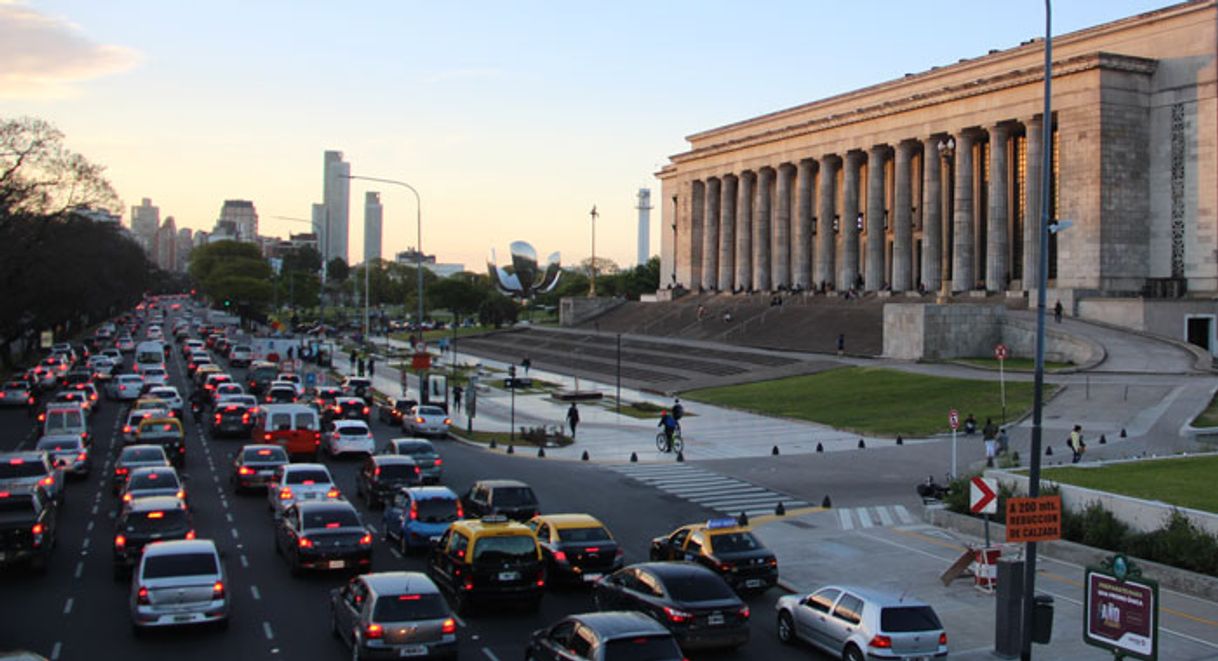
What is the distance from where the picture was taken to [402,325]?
160 meters

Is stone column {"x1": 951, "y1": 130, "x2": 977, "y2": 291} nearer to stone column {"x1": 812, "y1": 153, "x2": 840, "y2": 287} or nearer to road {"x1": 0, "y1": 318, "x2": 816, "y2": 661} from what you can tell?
stone column {"x1": 812, "y1": 153, "x2": 840, "y2": 287}

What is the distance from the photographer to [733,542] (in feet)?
73.2

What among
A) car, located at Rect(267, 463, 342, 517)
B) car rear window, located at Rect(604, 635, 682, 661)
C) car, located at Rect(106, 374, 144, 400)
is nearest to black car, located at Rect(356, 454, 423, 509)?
car, located at Rect(267, 463, 342, 517)

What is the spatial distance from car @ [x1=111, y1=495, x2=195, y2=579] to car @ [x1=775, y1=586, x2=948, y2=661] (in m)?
13.1

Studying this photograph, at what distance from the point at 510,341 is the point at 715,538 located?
291 ft

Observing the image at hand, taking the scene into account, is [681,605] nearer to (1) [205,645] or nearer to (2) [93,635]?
(1) [205,645]

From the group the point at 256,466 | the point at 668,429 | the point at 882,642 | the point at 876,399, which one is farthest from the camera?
the point at 876,399

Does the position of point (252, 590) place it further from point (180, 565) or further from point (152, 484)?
point (152, 484)

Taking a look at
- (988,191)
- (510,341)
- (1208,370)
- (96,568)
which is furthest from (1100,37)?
(96,568)

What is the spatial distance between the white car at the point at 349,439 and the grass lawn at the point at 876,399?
20303 mm

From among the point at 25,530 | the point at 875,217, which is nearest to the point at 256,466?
the point at 25,530

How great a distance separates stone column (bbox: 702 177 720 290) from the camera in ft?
377

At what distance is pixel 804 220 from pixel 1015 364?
41133mm

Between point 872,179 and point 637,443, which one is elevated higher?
point 872,179
